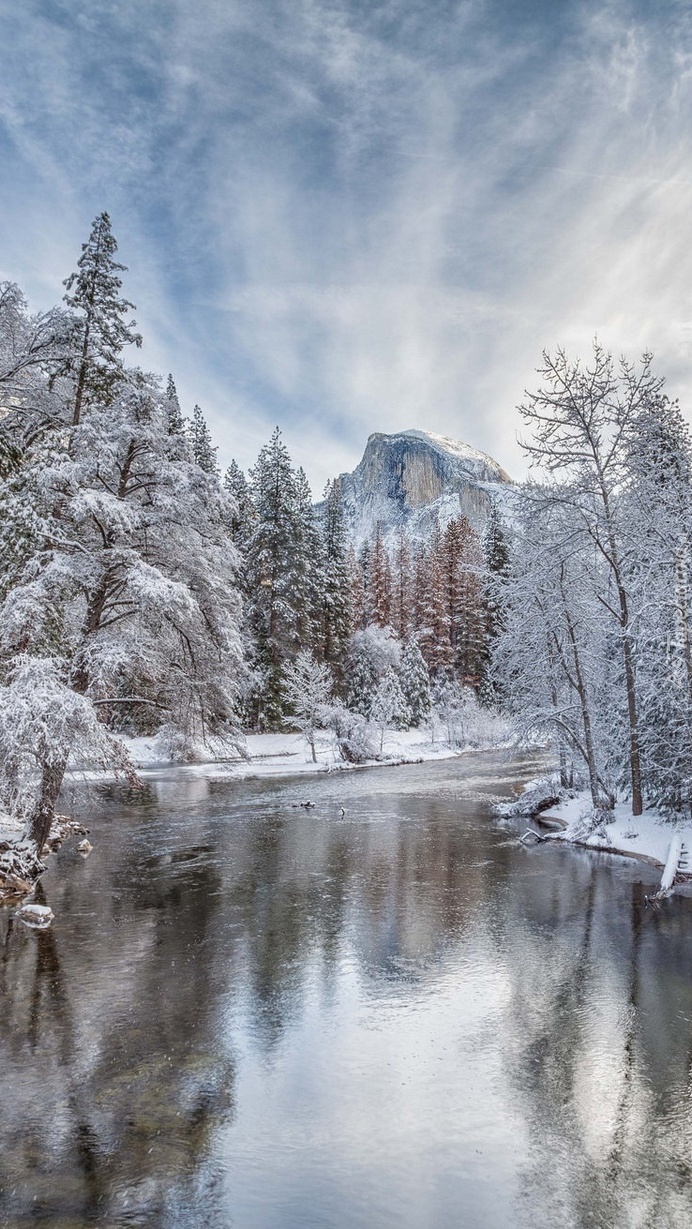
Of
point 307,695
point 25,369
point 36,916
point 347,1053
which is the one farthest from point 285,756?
point 347,1053

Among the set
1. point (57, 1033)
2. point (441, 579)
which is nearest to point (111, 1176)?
point (57, 1033)

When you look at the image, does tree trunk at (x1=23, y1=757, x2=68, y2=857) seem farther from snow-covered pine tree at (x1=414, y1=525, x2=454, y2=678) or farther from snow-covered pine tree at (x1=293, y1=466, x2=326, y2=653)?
snow-covered pine tree at (x1=414, y1=525, x2=454, y2=678)

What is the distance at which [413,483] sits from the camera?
17062 centimetres

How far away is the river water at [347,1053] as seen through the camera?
4.85 meters

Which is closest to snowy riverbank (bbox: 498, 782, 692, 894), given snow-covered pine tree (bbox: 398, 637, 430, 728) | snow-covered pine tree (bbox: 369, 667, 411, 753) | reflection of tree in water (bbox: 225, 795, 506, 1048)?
reflection of tree in water (bbox: 225, 795, 506, 1048)

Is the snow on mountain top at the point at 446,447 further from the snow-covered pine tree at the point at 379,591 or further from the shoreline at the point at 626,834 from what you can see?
the shoreline at the point at 626,834

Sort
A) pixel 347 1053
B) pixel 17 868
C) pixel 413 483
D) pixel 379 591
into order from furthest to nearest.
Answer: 1. pixel 413 483
2. pixel 379 591
3. pixel 17 868
4. pixel 347 1053

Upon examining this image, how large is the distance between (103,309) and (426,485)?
160 metres

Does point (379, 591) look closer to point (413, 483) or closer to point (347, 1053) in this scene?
point (347, 1053)

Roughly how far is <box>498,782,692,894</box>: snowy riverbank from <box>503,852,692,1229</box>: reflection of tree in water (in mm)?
4480

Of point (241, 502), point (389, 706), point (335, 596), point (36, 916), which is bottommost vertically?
point (36, 916)

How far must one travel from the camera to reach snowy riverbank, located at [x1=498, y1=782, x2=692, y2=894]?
52.1 feet

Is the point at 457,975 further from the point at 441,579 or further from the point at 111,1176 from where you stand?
the point at 441,579

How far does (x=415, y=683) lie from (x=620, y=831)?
3455 cm
